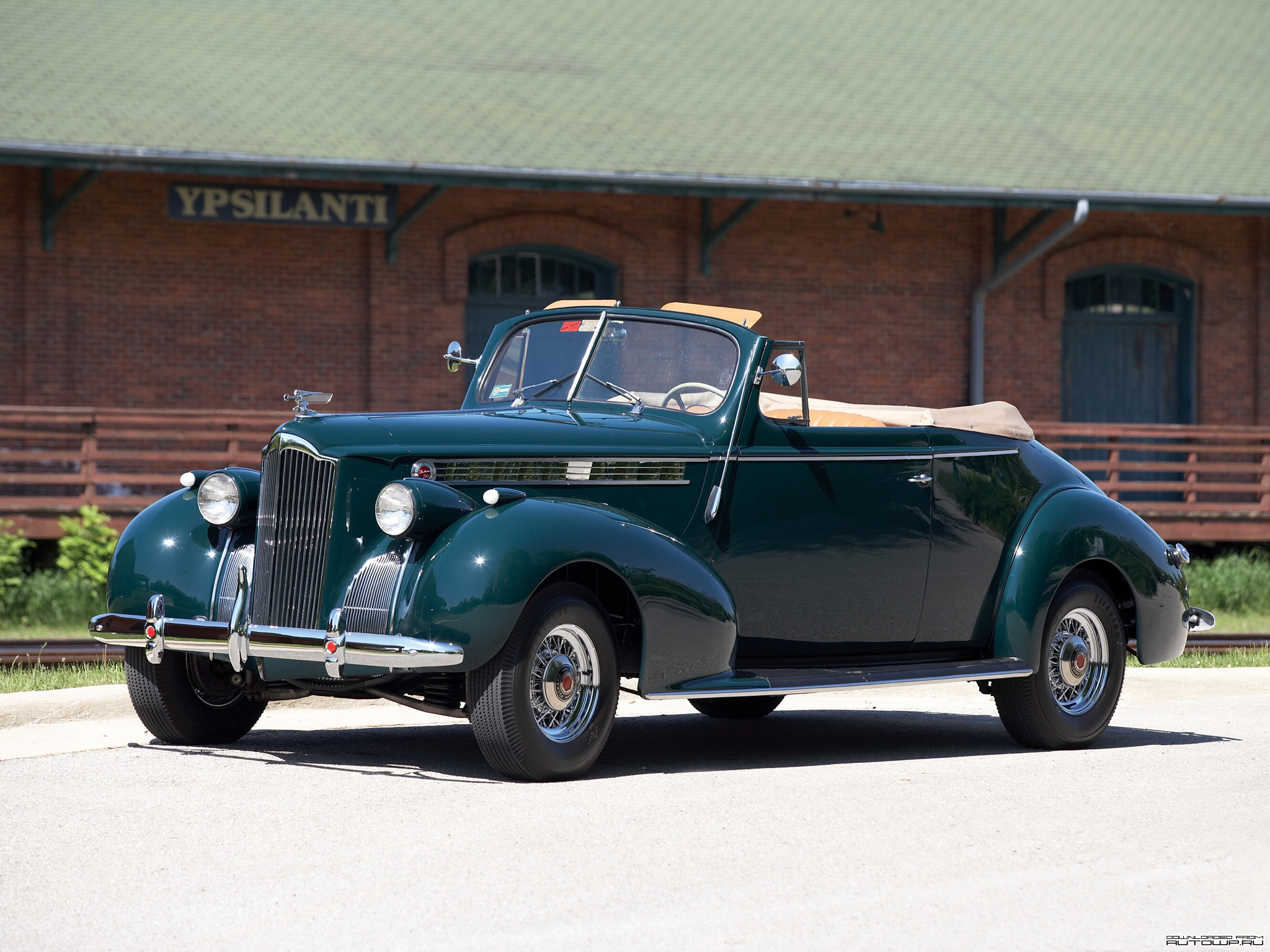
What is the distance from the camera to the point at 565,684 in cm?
661

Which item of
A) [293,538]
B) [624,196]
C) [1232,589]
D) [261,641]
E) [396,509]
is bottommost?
[1232,589]

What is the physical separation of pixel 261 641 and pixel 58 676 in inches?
154

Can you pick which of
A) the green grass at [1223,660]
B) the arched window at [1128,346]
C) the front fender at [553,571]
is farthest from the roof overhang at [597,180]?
the front fender at [553,571]

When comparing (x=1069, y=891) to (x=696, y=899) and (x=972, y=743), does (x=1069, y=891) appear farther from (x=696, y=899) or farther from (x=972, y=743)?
(x=972, y=743)

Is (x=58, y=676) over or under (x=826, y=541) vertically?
under

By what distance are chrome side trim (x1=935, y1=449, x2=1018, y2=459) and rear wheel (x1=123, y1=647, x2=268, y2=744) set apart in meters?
3.49

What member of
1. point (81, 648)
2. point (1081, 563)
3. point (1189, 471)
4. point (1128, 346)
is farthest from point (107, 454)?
point (1128, 346)

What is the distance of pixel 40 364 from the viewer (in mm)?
18922

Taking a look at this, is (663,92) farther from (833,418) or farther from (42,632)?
(833,418)

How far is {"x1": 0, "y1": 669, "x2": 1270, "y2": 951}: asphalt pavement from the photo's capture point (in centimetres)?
452

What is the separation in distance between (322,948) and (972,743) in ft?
15.8

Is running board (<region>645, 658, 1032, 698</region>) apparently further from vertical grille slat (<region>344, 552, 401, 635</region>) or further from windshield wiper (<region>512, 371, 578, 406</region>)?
windshield wiper (<region>512, 371, 578, 406</region>)

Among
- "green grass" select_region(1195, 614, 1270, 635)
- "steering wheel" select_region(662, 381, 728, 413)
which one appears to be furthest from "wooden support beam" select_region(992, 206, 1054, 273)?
"steering wheel" select_region(662, 381, 728, 413)

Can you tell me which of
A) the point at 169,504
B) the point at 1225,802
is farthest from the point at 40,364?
the point at 1225,802
